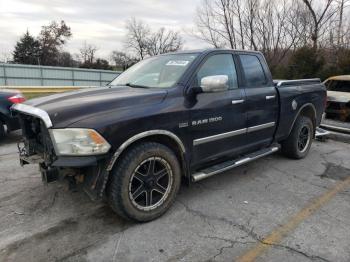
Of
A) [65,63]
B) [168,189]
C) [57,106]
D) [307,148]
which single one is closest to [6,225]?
[57,106]

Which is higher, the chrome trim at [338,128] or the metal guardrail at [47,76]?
the metal guardrail at [47,76]

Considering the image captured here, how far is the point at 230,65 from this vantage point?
424cm

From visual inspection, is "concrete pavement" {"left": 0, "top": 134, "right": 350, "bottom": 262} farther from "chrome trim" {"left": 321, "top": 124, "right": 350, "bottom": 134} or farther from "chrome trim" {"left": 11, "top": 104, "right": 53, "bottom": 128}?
"chrome trim" {"left": 321, "top": 124, "right": 350, "bottom": 134}

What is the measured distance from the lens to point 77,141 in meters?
2.78

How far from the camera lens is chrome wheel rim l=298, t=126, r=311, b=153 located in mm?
5691

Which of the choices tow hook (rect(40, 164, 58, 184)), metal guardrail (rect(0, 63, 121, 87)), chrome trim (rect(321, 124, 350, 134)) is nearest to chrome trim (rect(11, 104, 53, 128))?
tow hook (rect(40, 164, 58, 184))

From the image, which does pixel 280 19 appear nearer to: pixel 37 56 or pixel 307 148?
pixel 307 148

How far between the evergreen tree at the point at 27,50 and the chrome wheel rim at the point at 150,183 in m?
55.5

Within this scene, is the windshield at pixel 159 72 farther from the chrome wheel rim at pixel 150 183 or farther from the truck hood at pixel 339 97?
the truck hood at pixel 339 97

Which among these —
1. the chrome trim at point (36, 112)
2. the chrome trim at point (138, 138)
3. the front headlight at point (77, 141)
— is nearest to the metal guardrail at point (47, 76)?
the chrome trim at point (36, 112)

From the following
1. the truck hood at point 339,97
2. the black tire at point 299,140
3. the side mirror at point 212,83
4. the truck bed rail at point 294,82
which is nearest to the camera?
the side mirror at point 212,83

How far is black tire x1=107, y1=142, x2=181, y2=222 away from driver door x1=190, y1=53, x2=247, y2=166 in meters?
0.43

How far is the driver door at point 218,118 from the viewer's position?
363 centimetres

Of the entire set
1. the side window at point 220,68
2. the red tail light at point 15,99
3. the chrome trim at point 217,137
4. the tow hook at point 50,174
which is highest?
the side window at point 220,68
